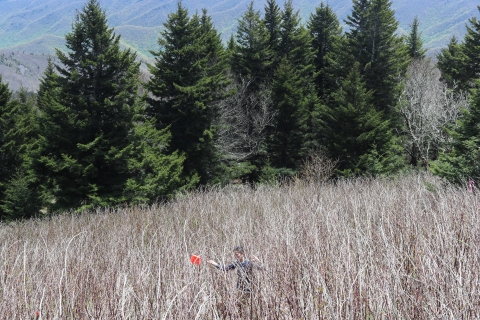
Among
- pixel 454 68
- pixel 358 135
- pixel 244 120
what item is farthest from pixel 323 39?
pixel 358 135

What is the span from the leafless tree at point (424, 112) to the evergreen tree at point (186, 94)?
1209 centimetres

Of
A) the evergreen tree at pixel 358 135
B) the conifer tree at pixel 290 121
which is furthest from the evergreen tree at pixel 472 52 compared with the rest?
the conifer tree at pixel 290 121

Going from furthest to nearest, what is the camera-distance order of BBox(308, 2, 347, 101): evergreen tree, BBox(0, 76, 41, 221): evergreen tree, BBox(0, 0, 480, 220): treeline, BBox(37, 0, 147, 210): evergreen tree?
1. BBox(308, 2, 347, 101): evergreen tree
2. BBox(0, 76, 41, 221): evergreen tree
3. BBox(0, 0, 480, 220): treeline
4. BBox(37, 0, 147, 210): evergreen tree

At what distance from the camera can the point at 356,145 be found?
1833cm

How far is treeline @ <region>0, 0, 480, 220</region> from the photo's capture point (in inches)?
580

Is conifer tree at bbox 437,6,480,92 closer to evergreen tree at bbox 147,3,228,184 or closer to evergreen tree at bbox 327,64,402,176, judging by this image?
evergreen tree at bbox 327,64,402,176

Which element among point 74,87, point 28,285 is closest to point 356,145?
point 74,87

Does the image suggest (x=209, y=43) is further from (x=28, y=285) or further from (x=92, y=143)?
(x=28, y=285)

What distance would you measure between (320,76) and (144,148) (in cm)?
1555

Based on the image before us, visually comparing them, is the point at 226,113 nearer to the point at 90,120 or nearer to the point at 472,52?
the point at 90,120

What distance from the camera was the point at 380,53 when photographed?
Result: 67.9 feet

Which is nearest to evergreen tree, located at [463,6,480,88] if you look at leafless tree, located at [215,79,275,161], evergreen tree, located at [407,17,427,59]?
evergreen tree, located at [407,17,427,59]

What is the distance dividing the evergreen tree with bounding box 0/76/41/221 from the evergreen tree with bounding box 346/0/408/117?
1991cm

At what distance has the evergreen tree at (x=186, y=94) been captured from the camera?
1848cm
